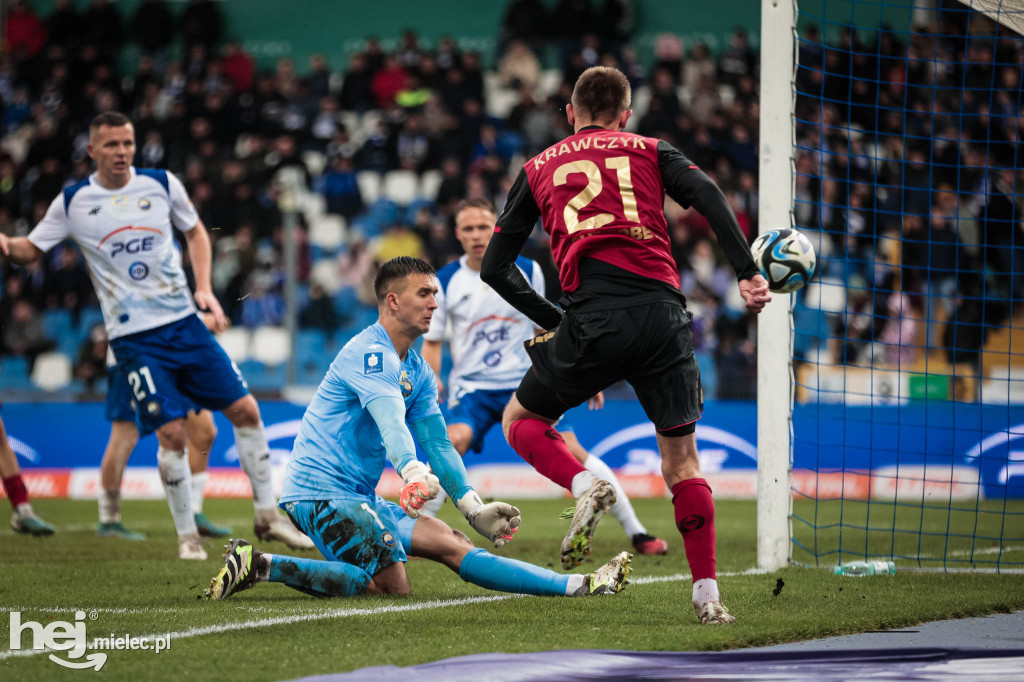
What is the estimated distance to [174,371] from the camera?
23.5 feet

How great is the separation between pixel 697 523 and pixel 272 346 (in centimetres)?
927

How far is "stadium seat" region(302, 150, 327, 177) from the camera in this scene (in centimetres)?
1714

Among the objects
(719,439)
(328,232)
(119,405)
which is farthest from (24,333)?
(719,439)

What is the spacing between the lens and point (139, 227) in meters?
7.22

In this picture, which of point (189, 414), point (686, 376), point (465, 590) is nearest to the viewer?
point (686, 376)

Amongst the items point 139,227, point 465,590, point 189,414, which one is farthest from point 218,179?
point 465,590

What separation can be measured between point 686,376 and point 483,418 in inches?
126

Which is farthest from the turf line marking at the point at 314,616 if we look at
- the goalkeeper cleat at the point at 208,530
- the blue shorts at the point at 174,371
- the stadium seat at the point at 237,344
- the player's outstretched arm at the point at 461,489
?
the stadium seat at the point at 237,344

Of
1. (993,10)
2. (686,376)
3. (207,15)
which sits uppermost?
(207,15)

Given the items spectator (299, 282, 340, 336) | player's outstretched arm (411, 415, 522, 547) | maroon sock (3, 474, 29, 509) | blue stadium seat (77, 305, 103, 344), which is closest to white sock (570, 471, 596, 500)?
player's outstretched arm (411, 415, 522, 547)

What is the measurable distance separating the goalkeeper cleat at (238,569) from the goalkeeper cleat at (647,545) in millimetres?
3039

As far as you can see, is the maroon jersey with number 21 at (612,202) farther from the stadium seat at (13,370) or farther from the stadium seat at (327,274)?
the stadium seat at (327,274)

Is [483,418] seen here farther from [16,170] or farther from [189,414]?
[16,170]

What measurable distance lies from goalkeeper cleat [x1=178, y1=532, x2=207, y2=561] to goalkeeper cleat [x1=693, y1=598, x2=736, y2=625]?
11.8ft
